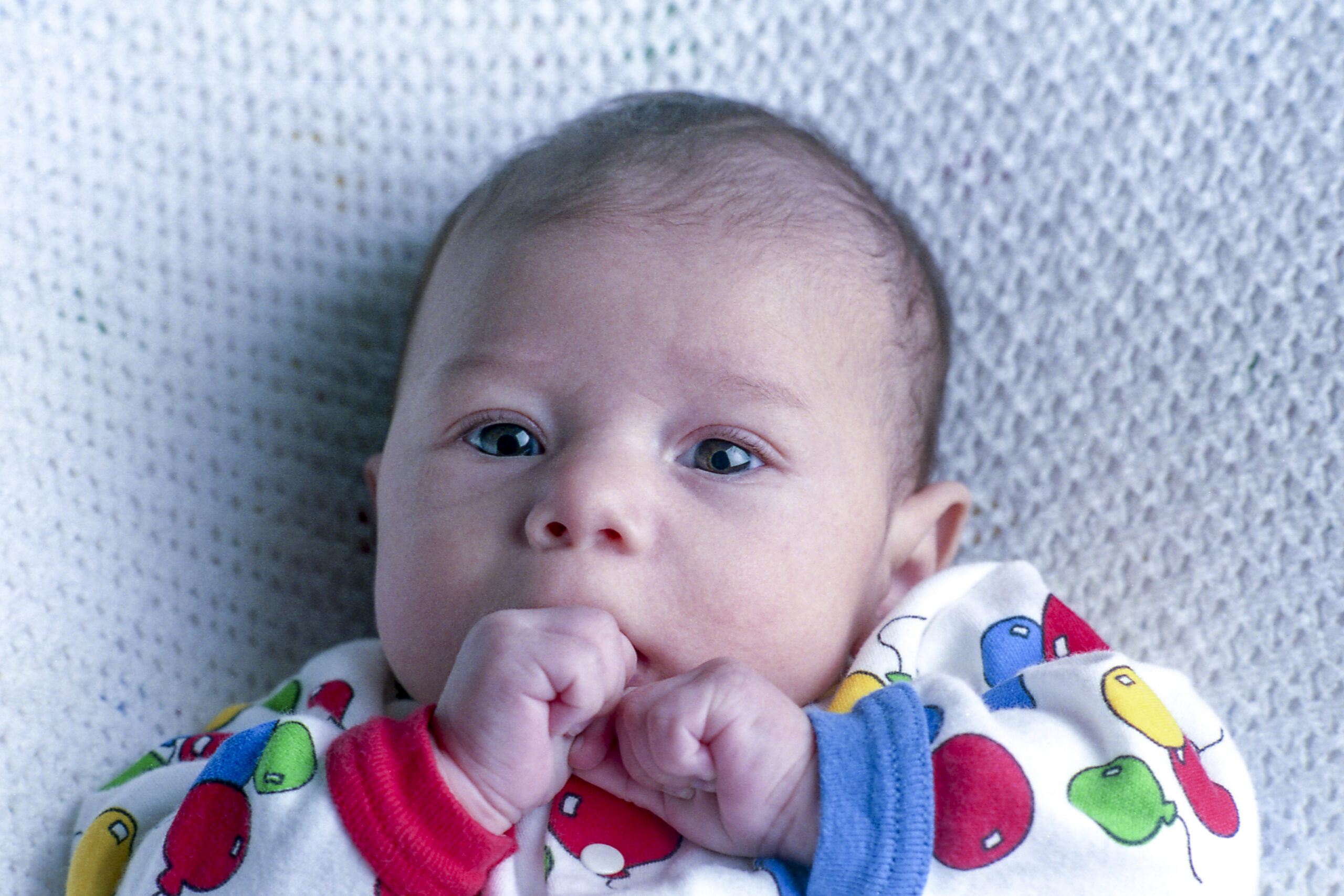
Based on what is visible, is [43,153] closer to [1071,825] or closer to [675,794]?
[675,794]

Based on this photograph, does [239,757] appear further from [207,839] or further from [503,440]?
[503,440]

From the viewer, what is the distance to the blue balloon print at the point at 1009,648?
116cm

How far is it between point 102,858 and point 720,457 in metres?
0.60

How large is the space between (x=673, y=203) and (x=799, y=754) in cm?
49

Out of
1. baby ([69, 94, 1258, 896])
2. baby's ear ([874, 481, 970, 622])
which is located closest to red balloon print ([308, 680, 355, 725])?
baby ([69, 94, 1258, 896])

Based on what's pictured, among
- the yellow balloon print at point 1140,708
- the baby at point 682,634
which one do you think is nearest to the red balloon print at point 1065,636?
the baby at point 682,634

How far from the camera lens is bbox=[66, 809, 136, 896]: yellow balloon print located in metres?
1.05

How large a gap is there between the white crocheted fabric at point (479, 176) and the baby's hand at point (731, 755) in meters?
0.55

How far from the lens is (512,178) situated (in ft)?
4.04

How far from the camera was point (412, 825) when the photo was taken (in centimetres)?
87

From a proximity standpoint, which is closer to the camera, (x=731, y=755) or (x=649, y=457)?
(x=731, y=755)

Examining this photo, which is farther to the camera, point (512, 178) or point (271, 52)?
point (271, 52)

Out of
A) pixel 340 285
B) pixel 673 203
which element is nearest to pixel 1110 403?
pixel 673 203

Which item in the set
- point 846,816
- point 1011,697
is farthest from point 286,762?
point 1011,697
